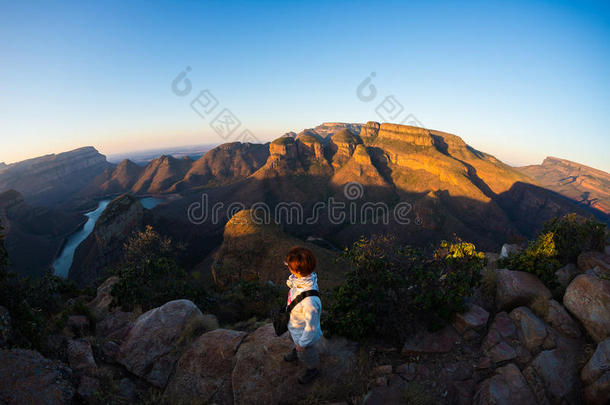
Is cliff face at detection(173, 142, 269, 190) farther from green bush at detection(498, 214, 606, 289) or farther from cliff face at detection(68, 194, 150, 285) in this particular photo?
green bush at detection(498, 214, 606, 289)

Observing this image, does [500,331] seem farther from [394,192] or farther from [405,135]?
[405,135]

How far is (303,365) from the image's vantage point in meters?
4.38

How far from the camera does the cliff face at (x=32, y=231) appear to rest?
57.3 meters

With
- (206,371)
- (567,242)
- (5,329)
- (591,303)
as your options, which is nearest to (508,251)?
(567,242)

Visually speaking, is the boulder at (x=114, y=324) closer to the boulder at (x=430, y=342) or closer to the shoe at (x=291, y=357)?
the shoe at (x=291, y=357)

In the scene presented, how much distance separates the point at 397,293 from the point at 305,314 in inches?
96.0

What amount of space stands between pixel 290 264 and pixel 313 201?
80943mm

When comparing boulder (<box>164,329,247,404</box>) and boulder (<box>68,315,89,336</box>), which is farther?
boulder (<box>68,315,89,336</box>)

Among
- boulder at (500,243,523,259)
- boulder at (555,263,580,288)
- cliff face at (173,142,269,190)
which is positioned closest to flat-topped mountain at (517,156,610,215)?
boulder at (500,243,523,259)

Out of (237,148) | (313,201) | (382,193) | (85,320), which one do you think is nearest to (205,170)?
(237,148)

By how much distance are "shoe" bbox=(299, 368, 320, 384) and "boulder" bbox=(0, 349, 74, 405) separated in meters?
3.58

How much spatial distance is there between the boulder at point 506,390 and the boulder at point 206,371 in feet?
14.1

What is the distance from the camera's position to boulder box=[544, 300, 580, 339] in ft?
14.7

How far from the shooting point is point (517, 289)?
550cm
